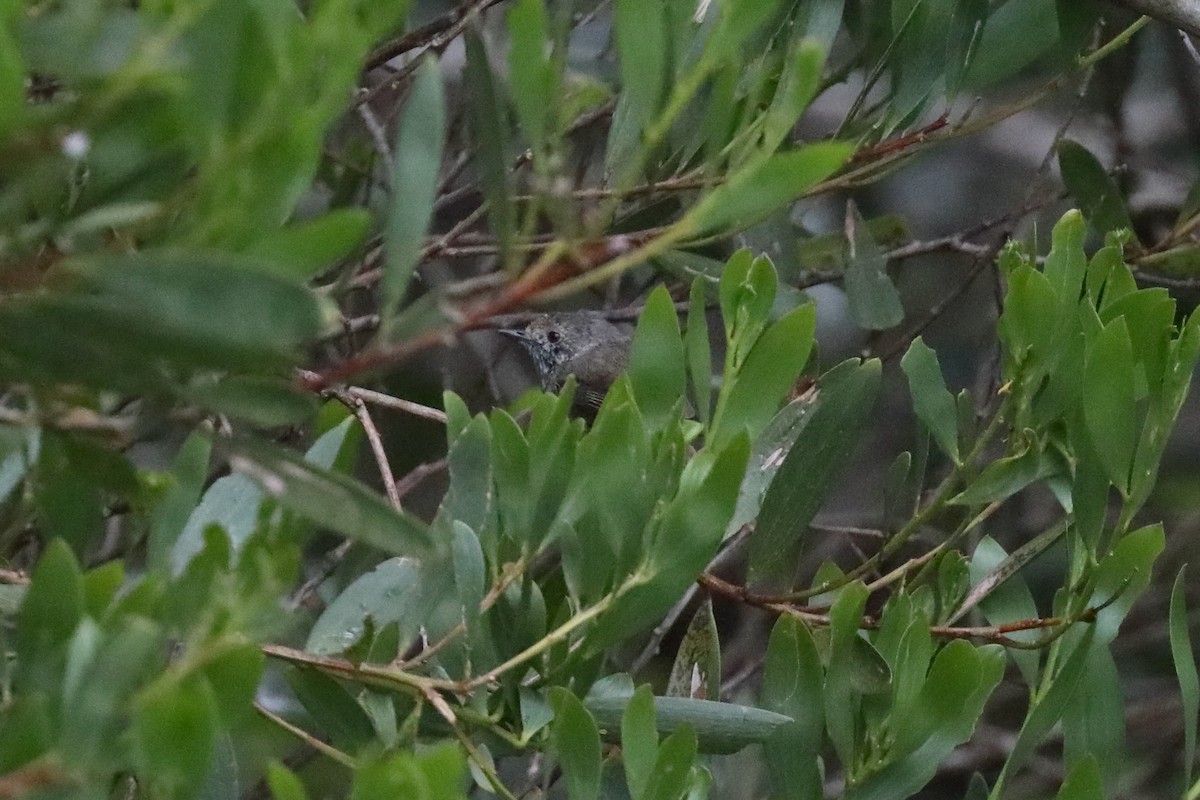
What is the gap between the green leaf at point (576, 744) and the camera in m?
0.96

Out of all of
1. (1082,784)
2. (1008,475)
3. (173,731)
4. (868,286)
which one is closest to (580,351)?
(868,286)

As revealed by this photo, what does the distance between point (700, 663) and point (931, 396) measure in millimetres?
351

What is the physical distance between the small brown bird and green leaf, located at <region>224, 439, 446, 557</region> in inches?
103

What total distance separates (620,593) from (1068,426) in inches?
19.8

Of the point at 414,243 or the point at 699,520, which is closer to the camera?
the point at 414,243

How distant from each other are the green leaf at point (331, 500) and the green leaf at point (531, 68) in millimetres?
210

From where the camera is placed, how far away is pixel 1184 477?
3.11m

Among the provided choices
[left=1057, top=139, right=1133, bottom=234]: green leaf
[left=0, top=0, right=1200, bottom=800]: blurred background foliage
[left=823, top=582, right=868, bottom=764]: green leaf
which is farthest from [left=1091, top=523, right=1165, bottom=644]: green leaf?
[left=1057, top=139, right=1133, bottom=234]: green leaf

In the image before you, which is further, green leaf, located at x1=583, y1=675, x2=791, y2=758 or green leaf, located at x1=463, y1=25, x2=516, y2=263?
green leaf, located at x1=583, y1=675, x2=791, y2=758

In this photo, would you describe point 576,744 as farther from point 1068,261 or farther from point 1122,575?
point 1068,261

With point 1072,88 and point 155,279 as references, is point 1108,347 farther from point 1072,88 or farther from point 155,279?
point 1072,88

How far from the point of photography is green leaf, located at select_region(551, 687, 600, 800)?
955 mm

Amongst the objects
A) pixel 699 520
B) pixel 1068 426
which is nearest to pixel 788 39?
pixel 1068 426

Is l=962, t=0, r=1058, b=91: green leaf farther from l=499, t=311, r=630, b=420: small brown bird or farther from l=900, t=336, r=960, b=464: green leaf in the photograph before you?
l=499, t=311, r=630, b=420: small brown bird
